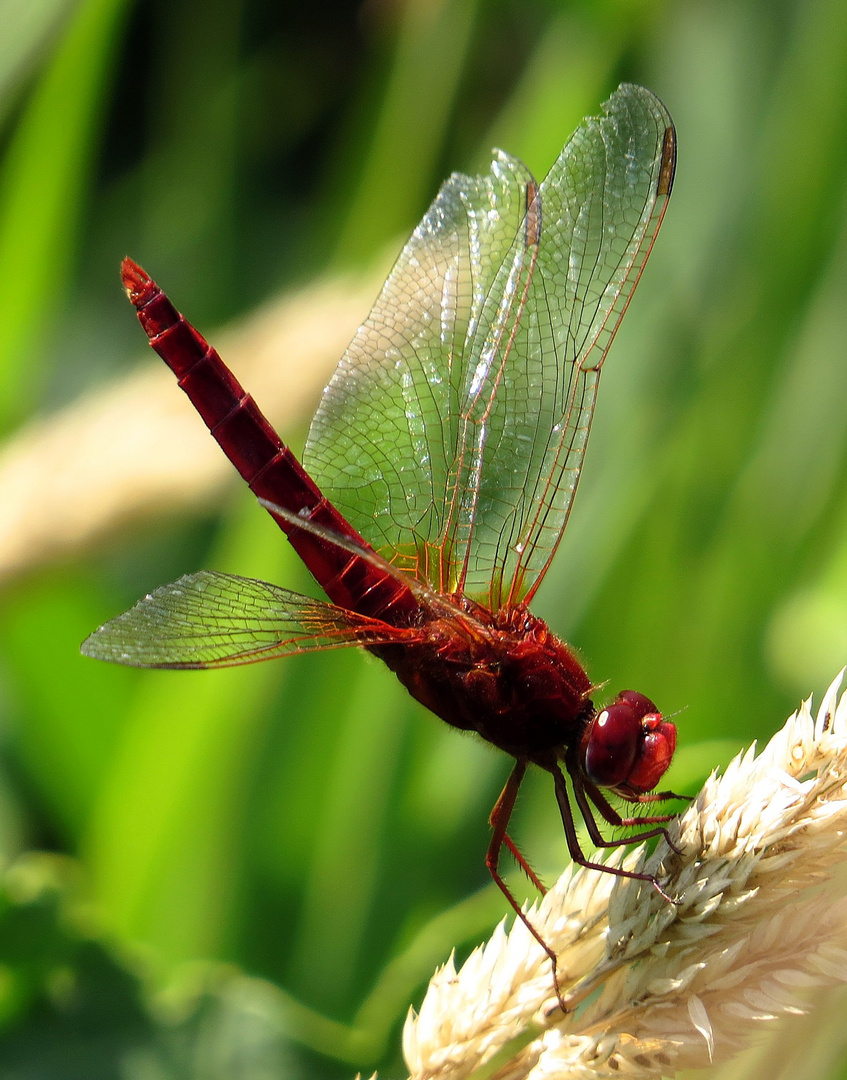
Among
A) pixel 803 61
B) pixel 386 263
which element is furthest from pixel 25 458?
pixel 803 61

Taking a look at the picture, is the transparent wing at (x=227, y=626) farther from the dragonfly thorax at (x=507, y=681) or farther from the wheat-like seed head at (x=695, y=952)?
the wheat-like seed head at (x=695, y=952)

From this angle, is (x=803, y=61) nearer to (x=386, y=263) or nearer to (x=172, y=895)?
(x=386, y=263)

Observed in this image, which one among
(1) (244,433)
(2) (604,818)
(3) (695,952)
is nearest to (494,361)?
(1) (244,433)

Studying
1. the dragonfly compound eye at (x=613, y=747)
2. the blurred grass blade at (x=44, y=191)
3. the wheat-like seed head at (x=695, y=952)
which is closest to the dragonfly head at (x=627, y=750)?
the dragonfly compound eye at (x=613, y=747)

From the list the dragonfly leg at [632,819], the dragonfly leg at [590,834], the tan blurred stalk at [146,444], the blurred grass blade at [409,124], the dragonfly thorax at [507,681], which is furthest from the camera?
the blurred grass blade at [409,124]

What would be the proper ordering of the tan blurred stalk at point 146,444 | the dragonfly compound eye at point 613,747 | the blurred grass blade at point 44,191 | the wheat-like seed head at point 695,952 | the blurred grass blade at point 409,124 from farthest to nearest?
the blurred grass blade at point 409,124
the blurred grass blade at point 44,191
the tan blurred stalk at point 146,444
the dragonfly compound eye at point 613,747
the wheat-like seed head at point 695,952

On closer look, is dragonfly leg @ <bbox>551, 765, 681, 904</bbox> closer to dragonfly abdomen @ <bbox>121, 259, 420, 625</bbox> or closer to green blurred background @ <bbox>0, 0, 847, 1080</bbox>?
green blurred background @ <bbox>0, 0, 847, 1080</bbox>
